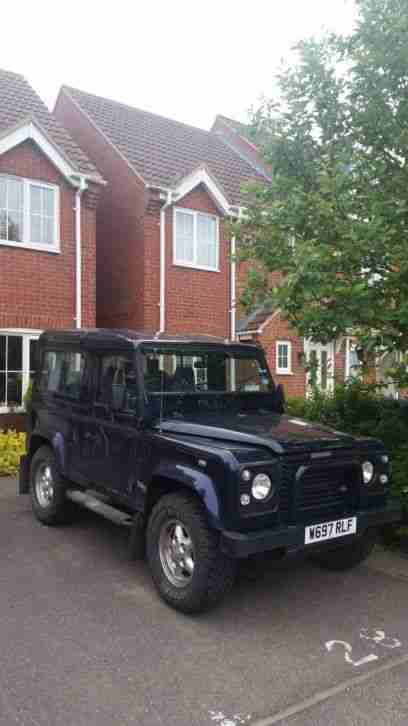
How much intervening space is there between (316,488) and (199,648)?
4.53 ft

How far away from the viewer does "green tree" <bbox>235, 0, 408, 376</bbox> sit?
5078mm

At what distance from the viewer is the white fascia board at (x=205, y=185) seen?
13.3m

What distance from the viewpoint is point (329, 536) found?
4.22 meters

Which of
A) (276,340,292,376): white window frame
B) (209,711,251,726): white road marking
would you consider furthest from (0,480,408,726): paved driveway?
(276,340,292,376): white window frame

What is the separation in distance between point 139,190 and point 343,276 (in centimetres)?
877

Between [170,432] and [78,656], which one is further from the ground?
[170,432]

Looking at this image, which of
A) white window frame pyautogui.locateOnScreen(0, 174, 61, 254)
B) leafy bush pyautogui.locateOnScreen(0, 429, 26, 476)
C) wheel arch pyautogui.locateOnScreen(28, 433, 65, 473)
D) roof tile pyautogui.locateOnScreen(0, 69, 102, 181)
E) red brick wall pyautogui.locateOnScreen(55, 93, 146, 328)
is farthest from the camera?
red brick wall pyautogui.locateOnScreen(55, 93, 146, 328)

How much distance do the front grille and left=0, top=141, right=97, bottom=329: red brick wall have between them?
8.11 meters

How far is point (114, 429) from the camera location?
16.7 ft

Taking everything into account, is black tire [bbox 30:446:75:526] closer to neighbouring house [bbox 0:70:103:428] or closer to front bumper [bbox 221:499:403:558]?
front bumper [bbox 221:499:403:558]

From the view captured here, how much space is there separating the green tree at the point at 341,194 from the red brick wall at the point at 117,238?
677cm

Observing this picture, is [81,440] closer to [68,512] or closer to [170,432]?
[68,512]

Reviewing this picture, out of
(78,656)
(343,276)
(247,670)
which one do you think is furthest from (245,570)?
(343,276)

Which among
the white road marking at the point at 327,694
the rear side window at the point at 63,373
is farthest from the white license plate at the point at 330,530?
the rear side window at the point at 63,373
